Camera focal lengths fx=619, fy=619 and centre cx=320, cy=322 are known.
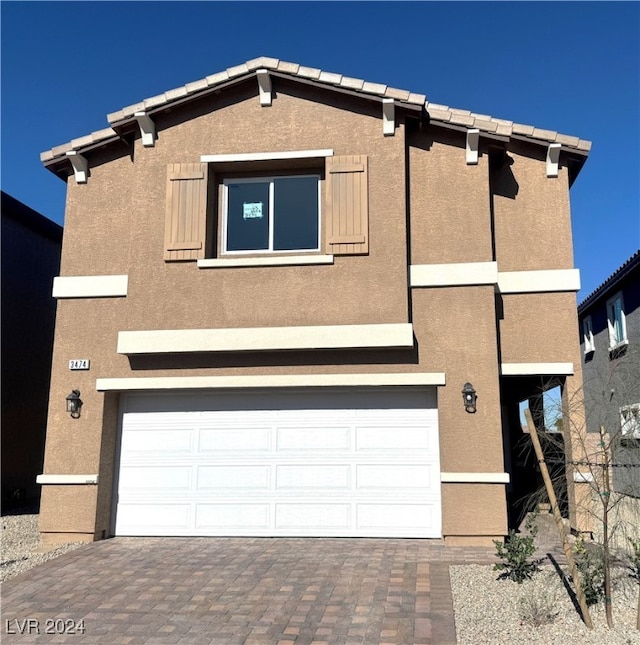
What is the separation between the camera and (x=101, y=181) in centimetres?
1136

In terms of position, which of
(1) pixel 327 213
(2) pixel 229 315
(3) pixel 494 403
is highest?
(1) pixel 327 213

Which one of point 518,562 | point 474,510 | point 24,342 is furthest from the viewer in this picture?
point 24,342

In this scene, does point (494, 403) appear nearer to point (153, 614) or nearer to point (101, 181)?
point (153, 614)

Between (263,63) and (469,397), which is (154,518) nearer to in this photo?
(469,397)

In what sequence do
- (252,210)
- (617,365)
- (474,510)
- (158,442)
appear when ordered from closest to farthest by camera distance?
(617,365) < (474,510) < (158,442) < (252,210)

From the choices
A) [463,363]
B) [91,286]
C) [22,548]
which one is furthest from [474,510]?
[91,286]

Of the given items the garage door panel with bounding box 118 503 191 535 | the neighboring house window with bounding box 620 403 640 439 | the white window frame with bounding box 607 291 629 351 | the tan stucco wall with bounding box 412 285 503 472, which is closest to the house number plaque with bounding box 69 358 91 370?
the garage door panel with bounding box 118 503 191 535

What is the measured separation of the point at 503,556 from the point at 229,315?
17.9ft

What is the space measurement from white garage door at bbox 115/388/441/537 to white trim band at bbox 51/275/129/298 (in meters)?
2.07

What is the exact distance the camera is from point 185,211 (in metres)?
10.6

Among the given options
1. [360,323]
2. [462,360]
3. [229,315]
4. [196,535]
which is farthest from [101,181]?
[462,360]

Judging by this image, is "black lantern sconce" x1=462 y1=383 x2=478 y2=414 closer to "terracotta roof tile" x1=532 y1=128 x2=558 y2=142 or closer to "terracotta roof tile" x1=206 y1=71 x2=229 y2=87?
"terracotta roof tile" x1=532 y1=128 x2=558 y2=142

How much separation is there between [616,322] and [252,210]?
41.1 feet

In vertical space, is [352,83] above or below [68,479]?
above
